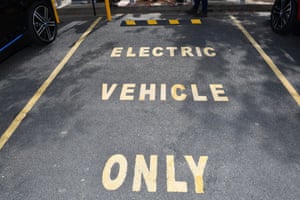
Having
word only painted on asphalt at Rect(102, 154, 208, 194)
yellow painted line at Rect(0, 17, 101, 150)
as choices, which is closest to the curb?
yellow painted line at Rect(0, 17, 101, 150)

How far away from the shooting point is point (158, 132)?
3.27 m

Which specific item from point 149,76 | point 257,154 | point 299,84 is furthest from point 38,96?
point 299,84

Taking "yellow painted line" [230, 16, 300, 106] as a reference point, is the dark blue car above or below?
above

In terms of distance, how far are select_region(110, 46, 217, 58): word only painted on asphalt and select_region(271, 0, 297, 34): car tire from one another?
5.91ft

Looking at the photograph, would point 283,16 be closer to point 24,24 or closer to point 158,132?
point 158,132

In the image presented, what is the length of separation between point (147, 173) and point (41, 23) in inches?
179

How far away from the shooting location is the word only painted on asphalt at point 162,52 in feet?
17.4

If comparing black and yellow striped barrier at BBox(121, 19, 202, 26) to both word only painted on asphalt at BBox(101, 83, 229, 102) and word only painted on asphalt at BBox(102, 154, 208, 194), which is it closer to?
word only painted on asphalt at BBox(101, 83, 229, 102)

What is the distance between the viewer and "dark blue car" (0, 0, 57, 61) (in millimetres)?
4586

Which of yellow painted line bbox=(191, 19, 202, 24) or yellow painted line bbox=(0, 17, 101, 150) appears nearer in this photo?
yellow painted line bbox=(0, 17, 101, 150)

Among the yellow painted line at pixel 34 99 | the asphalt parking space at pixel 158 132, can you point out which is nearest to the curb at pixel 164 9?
the yellow painted line at pixel 34 99

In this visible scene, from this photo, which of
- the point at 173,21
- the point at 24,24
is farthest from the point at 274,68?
the point at 24,24

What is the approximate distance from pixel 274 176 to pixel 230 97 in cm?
148

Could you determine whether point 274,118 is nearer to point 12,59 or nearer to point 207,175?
point 207,175
